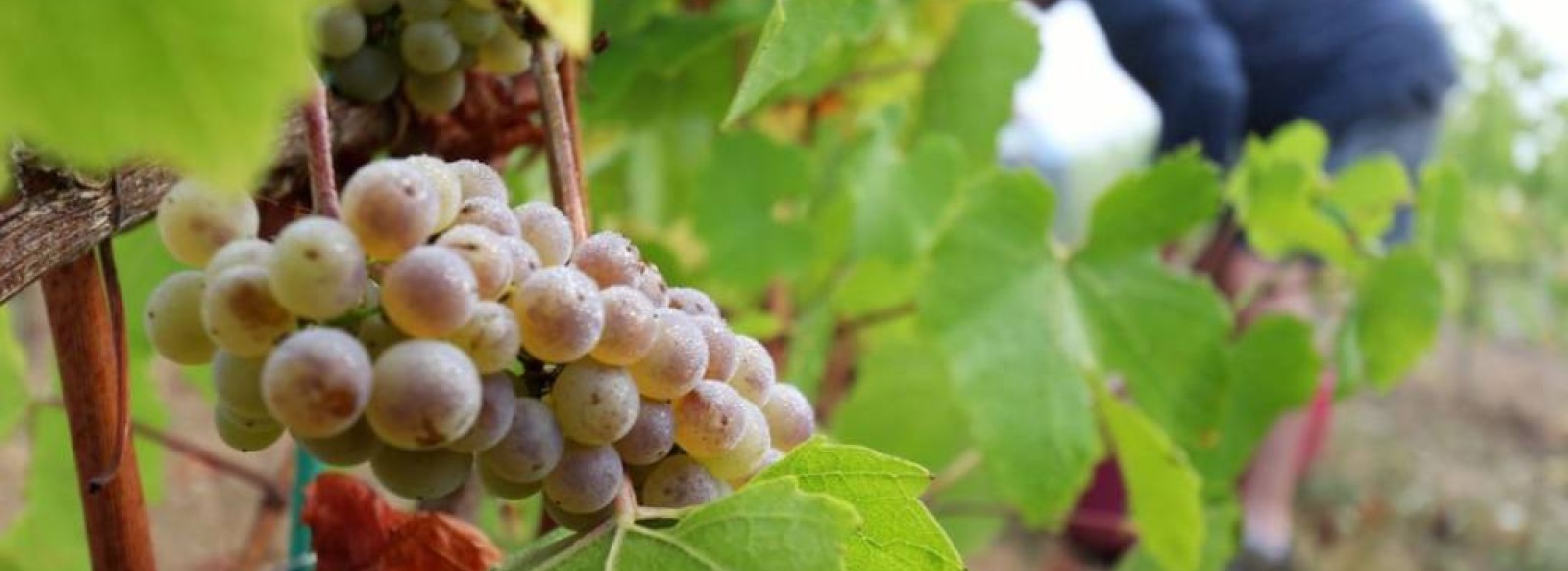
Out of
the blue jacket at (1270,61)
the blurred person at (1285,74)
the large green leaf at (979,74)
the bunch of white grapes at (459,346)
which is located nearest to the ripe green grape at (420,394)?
the bunch of white grapes at (459,346)

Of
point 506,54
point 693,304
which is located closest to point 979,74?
point 506,54

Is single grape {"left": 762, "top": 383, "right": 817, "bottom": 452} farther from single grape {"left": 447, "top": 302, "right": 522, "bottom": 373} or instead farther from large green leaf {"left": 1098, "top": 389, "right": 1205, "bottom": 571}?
large green leaf {"left": 1098, "top": 389, "right": 1205, "bottom": 571}

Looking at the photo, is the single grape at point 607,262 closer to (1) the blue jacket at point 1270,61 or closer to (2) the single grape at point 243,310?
(2) the single grape at point 243,310

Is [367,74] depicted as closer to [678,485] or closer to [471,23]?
[471,23]

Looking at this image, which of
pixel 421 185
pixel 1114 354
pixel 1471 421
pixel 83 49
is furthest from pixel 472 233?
pixel 1471 421

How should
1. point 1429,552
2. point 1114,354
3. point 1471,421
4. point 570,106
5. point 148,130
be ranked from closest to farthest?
point 148,130 < point 570,106 < point 1114,354 < point 1429,552 < point 1471,421

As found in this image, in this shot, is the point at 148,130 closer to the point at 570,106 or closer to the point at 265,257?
the point at 265,257
